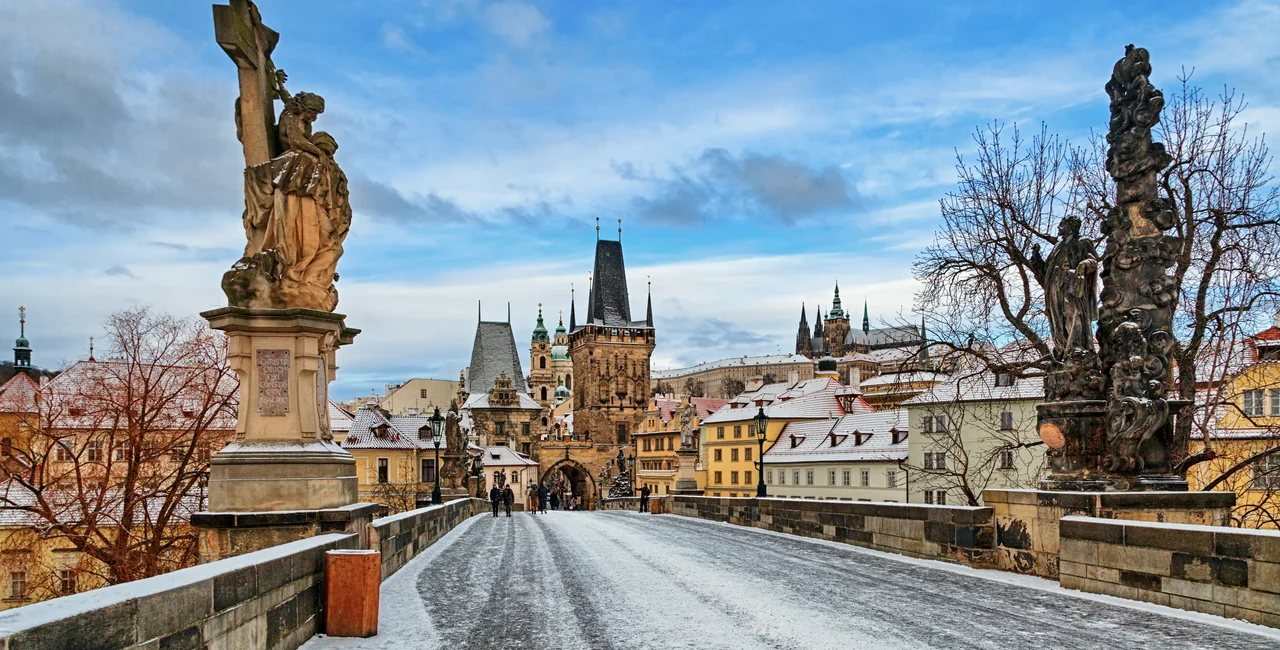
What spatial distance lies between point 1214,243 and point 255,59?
1418 cm

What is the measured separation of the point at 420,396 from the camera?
138 meters

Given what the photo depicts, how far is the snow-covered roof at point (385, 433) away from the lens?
67.7 metres

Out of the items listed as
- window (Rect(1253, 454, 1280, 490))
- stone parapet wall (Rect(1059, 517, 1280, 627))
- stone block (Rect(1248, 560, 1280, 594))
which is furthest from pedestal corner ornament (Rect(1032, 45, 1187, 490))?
window (Rect(1253, 454, 1280, 490))

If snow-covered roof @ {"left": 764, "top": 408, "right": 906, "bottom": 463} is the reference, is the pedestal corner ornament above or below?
above

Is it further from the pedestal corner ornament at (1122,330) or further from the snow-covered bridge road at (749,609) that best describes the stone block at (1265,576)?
the pedestal corner ornament at (1122,330)

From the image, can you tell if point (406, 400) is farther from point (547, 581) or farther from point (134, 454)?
point (547, 581)

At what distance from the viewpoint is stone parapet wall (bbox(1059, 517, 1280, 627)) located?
6879mm

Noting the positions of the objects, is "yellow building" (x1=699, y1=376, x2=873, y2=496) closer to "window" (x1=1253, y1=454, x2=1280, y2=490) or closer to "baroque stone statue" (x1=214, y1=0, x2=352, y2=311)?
"window" (x1=1253, y1=454, x2=1280, y2=490)

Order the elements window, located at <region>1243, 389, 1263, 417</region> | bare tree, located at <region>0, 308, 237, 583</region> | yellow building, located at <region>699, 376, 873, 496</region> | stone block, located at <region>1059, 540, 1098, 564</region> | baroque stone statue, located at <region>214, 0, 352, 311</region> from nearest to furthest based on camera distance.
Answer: baroque stone statue, located at <region>214, 0, 352, 311</region> < stone block, located at <region>1059, 540, 1098, 564</region> < bare tree, located at <region>0, 308, 237, 583</region> < window, located at <region>1243, 389, 1263, 417</region> < yellow building, located at <region>699, 376, 873, 496</region>

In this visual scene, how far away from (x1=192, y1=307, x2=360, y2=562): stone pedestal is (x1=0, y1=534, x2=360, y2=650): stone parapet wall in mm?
1152

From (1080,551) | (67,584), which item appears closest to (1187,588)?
(1080,551)

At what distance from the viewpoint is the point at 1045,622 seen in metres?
7.40

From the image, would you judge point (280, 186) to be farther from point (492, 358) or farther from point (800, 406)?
point (492, 358)

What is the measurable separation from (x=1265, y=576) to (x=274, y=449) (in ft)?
24.6
